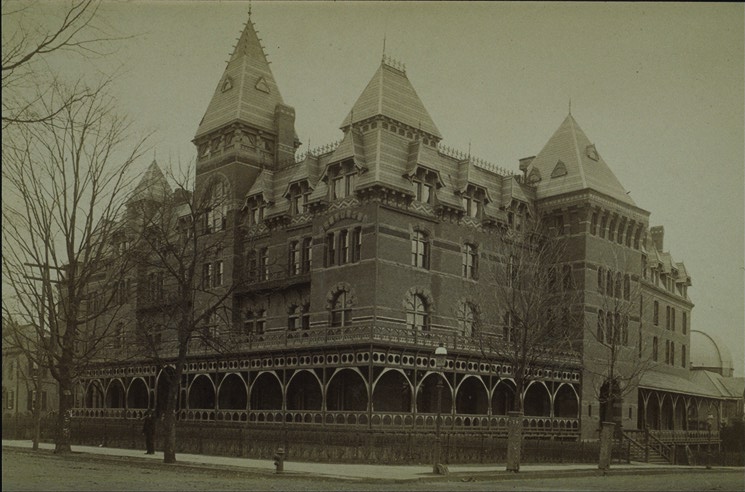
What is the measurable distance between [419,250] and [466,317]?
4562mm

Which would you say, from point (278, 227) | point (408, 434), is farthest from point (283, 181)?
point (408, 434)

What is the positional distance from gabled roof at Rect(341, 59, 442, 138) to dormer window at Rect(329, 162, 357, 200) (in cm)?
326

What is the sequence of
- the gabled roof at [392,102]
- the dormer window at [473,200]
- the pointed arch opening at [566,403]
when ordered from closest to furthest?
the gabled roof at [392,102] < the dormer window at [473,200] < the pointed arch opening at [566,403]

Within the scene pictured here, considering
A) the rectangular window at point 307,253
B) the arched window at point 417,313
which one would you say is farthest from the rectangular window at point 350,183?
the arched window at point 417,313

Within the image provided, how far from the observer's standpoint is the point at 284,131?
48.9 meters

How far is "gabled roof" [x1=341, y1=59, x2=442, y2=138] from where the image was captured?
4291 centimetres

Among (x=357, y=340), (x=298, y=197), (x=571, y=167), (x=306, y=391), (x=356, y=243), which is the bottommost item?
(x=306, y=391)

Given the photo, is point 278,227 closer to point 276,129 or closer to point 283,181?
point 283,181

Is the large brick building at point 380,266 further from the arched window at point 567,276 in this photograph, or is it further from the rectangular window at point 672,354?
the rectangular window at point 672,354

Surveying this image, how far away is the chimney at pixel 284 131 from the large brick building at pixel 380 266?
0.35 feet

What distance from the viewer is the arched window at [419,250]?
40.5m

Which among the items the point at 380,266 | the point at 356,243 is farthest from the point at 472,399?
the point at 356,243

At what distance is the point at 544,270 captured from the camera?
3453 centimetres

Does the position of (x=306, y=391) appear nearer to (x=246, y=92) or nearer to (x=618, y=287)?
(x=246, y=92)
